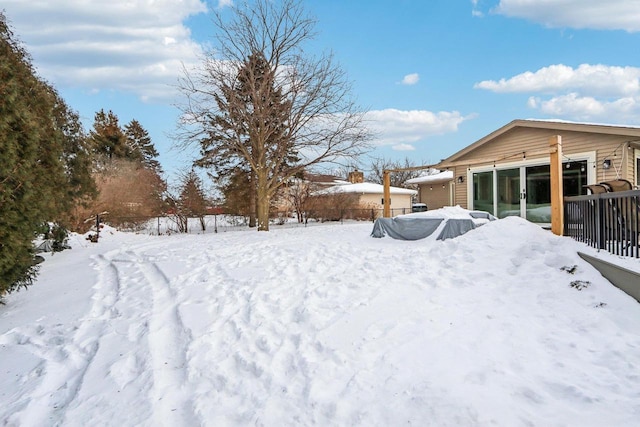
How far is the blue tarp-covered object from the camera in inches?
324

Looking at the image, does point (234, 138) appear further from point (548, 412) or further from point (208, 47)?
point (548, 412)

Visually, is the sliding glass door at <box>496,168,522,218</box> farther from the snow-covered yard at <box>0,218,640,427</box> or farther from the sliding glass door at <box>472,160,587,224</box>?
the snow-covered yard at <box>0,218,640,427</box>

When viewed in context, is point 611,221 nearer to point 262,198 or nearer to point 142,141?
point 262,198

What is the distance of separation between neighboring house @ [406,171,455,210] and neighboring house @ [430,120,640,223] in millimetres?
7079

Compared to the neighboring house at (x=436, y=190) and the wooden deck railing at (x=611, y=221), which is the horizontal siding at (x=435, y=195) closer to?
the neighboring house at (x=436, y=190)

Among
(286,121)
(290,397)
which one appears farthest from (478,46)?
(290,397)

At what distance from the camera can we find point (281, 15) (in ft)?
45.7

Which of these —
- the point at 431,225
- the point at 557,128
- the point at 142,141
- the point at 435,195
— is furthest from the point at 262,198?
the point at 142,141

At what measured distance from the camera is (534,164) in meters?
10.7

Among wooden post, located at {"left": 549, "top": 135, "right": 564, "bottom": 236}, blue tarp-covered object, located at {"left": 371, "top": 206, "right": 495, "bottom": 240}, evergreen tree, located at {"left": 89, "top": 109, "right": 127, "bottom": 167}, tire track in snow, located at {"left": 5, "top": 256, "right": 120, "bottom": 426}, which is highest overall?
evergreen tree, located at {"left": 89, "top": 109, "right": 127, "bottom": 167}

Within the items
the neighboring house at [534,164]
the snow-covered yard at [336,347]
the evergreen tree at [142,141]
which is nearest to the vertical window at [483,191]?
the neighboring house at [534,164]

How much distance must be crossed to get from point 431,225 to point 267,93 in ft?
27.9

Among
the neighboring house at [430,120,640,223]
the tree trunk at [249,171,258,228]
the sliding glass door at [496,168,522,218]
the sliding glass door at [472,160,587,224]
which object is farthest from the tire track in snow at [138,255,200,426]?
the tree trunk at [249,171,258,228]

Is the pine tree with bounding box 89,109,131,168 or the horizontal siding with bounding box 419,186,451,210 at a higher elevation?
the pine tree with bounding box 89,109,131,168
